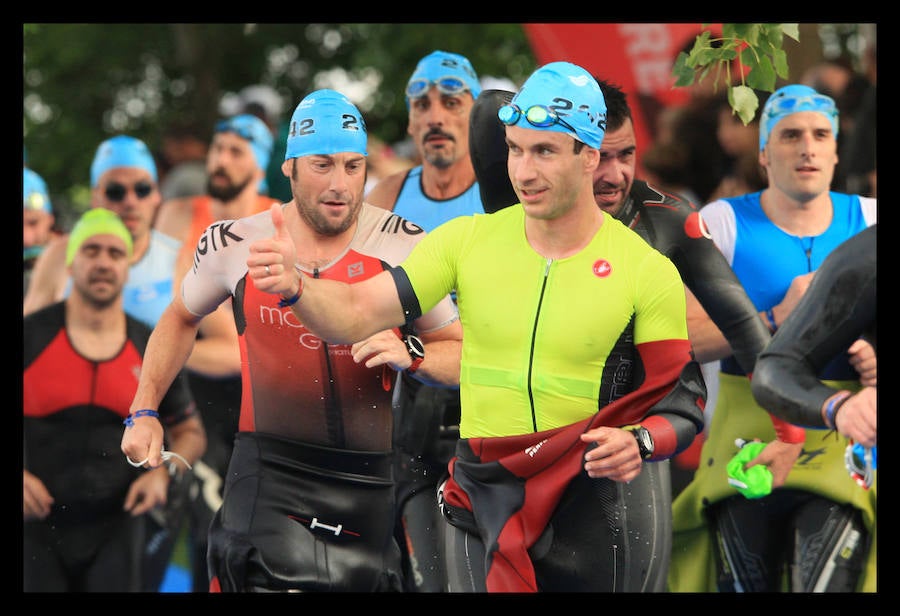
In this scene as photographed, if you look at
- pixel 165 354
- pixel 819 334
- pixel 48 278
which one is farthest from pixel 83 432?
pixel 819 334

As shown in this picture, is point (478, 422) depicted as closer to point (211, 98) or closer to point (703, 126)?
→ point (703, 126)

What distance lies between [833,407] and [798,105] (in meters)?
3.03

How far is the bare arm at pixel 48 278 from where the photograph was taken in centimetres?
959

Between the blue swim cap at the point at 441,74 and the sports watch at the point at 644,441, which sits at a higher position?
the blue swim cap at the point at 441,74

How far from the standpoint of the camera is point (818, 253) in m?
7.45

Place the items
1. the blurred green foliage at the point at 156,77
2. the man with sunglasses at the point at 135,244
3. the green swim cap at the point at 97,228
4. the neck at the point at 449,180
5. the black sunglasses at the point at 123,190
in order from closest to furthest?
1. the neck at the point at 449,180
2. the green swim cap at the point at 97,228
3. the man with sunglasses at the point at 135,244
4. the black sunglasses at the point at 123,190
5. the blurred green foliage at the point at 156,77

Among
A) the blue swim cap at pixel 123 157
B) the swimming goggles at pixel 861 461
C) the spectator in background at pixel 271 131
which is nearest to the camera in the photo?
the swimming goggles at pixel 861 461

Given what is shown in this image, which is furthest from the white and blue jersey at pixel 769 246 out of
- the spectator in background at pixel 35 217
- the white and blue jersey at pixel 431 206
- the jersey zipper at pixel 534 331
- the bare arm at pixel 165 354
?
the spectator in background at pixel 35 217

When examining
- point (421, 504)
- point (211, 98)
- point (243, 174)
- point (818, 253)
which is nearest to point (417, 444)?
point (421, 504)

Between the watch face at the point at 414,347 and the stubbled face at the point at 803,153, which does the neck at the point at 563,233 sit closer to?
the watch face at the point at 414,347

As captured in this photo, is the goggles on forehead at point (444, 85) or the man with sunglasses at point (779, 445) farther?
the goggles on forehead at point (444, 85)

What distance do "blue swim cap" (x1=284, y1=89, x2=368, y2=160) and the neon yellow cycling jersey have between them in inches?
31.6

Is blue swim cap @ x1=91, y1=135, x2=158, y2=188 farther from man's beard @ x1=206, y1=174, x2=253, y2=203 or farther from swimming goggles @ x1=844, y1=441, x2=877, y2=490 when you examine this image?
swimming goggles @ x1=844, y1=441, x2=877, y2=490

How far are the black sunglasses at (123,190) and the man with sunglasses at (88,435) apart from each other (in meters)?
1.36
